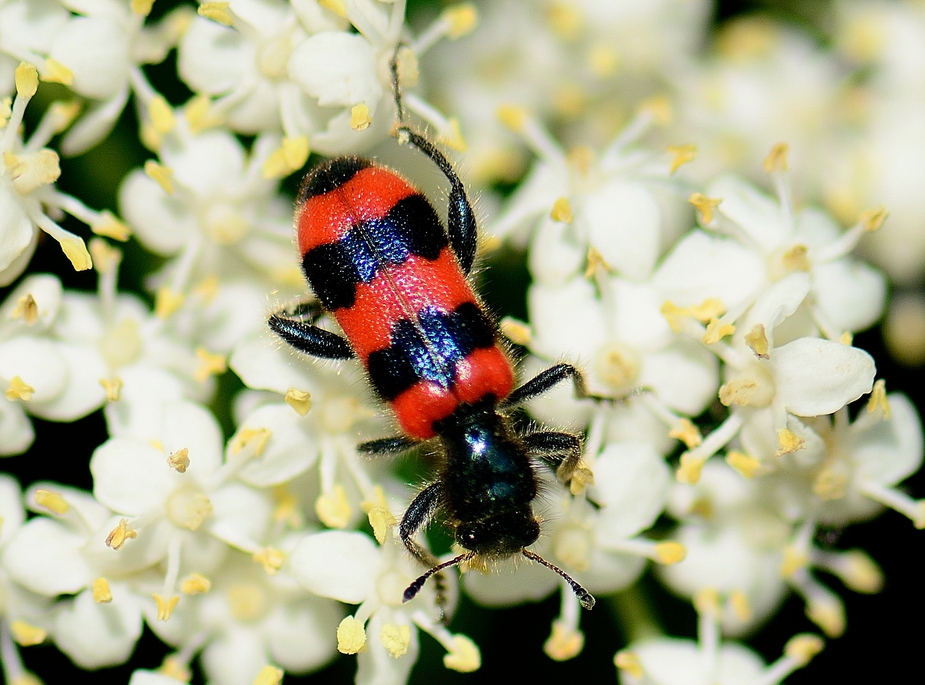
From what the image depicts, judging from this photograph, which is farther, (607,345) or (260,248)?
(260,248)

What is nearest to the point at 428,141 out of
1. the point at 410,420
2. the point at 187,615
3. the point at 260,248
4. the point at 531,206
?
the point at 531,206

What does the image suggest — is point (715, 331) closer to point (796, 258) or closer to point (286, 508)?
point (796, 258)

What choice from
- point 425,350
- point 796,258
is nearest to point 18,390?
point 425,350

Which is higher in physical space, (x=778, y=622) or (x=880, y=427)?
(x=880, y=427)

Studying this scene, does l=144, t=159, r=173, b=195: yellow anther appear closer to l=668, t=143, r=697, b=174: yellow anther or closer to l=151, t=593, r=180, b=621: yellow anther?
l=151, t=593, r=180, b=621: yellow anther

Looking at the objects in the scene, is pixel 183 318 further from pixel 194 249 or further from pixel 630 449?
pixel 630 449

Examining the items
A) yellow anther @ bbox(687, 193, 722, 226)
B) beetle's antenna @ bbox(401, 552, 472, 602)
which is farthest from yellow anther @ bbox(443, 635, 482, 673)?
yellow anther @ bbox(687, 193, 722, 226)
